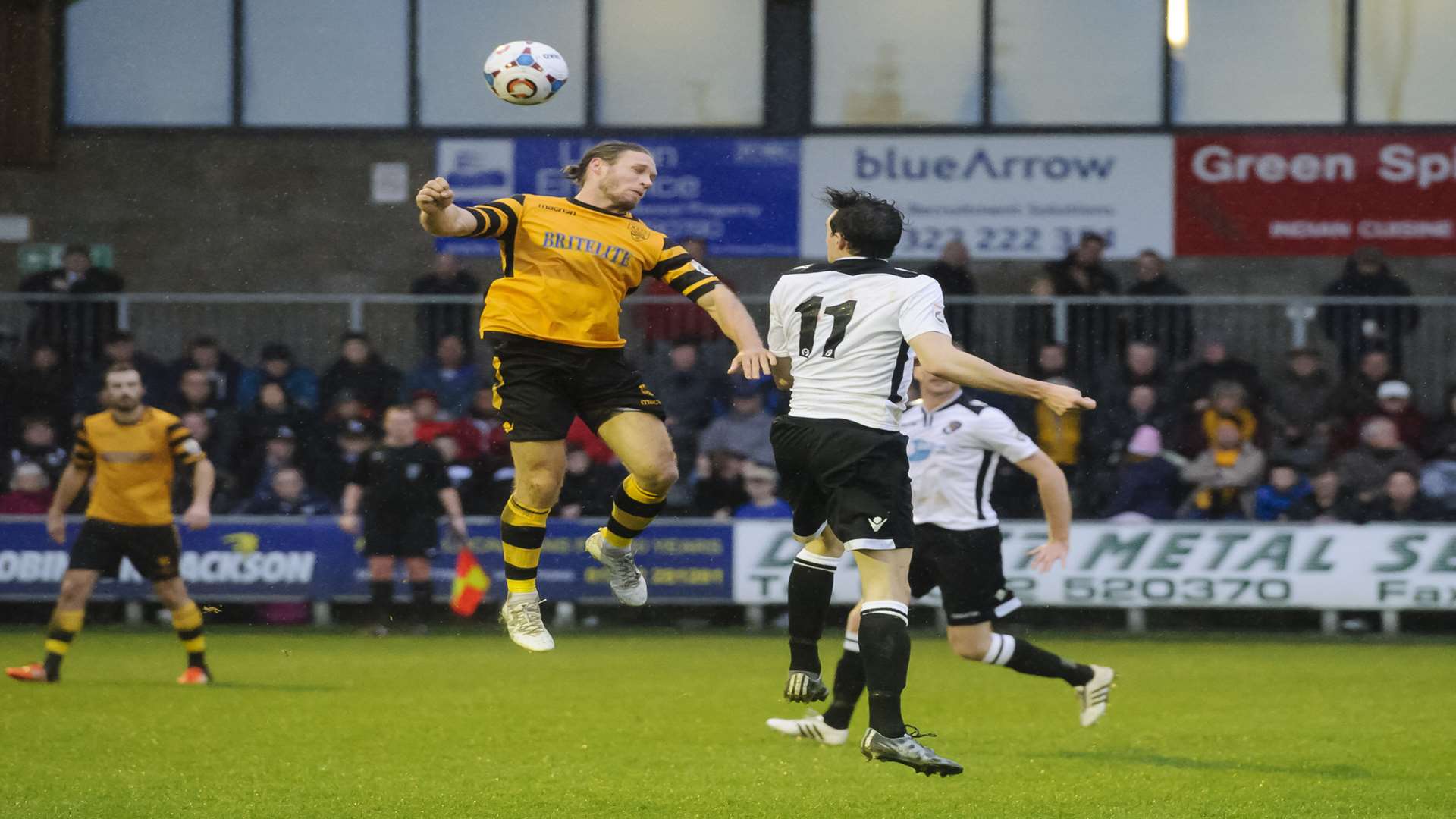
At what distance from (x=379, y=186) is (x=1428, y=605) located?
10.5 m

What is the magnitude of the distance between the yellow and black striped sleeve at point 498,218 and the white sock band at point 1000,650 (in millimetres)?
3820

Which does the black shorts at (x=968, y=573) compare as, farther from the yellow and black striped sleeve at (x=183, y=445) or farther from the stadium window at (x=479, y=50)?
the stadium window at (x=479, y=50)

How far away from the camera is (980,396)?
17031 millimetres

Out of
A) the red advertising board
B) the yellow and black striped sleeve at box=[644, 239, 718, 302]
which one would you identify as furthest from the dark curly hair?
the red advertising board


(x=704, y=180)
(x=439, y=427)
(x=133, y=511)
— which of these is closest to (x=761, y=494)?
(x=439, y=427)

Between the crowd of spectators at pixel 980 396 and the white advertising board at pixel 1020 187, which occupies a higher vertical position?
the white advertising board at pixel 1020 187

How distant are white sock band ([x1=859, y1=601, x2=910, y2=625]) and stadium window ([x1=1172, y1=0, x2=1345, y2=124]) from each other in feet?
43.3

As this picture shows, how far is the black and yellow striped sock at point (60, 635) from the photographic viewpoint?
13023 millimetres

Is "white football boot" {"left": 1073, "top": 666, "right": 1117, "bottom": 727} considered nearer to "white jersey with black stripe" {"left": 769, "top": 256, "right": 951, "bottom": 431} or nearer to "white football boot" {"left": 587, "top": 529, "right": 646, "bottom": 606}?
"white football boot" {"left": 587, "top": 529, "right": 646, "bottom": 606}

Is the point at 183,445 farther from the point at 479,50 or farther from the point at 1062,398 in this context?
the point at 1062,398

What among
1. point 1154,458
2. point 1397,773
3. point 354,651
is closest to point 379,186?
point 354,651

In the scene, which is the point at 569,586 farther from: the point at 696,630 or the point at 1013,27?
the point at 1013,27

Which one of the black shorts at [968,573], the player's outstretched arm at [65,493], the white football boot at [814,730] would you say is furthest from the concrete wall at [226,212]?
the black shorts at [968,573]

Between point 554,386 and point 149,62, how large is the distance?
1347 cm
